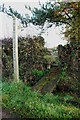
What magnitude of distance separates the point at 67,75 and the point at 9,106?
4.29 feet

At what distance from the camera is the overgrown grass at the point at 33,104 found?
3.56 metres

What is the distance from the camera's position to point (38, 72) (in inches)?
209

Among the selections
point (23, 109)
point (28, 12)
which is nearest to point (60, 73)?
point (28, 12)

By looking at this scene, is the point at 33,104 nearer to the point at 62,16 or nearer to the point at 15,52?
the point at 15,52

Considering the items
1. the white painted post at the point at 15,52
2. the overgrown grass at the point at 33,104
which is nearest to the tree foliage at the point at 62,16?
the white painted post at the point at 15,52

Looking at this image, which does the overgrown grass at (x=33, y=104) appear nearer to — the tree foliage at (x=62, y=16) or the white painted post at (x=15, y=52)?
the white painted post at (x=15, y=52)

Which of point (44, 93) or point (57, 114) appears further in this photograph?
point (44, 93)

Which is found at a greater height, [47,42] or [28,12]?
[28,12]

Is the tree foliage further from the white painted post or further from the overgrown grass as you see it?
the overgrown grass

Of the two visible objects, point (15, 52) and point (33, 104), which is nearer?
point (33, 104)

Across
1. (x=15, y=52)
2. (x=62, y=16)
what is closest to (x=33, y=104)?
(x=15, y=52)

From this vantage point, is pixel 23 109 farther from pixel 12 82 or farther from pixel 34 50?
pixel 34 50

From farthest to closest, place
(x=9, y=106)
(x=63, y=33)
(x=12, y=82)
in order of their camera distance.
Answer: (x=63, y=33)
(x=12, y=82)
(x=9, y=106)

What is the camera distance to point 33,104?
3.82 meters
